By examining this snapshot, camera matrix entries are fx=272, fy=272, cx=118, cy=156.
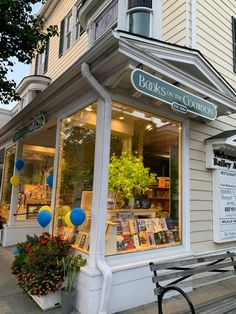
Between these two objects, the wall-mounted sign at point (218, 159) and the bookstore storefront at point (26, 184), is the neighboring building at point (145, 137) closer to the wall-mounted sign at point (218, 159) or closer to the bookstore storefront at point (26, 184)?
the wall-mounted sign at point (218, 159)

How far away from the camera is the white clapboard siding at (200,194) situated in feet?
16.1

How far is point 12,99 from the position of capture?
6.99 metres

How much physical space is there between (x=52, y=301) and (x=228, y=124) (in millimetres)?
4924

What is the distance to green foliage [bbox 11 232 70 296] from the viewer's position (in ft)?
12.0

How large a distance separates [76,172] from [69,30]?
8019 millimetres

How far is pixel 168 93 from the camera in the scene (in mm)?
3713

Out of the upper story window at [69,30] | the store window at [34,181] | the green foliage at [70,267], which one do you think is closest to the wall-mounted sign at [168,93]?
the green foliage at [70,267]

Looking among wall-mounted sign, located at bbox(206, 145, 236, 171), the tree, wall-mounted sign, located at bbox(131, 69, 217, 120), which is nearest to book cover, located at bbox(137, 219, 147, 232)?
wall-mounted sign, located at bbox(206, 145, 236, 171)

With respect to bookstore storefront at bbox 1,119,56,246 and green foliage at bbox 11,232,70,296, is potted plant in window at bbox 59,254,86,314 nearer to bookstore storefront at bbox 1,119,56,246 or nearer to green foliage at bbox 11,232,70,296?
green foliage at bbox 11,232,70,296

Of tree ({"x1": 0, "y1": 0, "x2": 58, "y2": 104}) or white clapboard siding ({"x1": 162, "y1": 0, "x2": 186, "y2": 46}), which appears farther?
tree ({"x1": 0, "y1": 0, "x2": 58, "y2": 104})

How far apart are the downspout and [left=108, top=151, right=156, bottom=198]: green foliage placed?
29 centimetres

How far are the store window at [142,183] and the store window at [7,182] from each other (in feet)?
16.3

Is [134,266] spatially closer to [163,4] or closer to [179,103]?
[179,103]

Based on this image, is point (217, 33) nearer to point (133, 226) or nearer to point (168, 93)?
point (168, 93)
